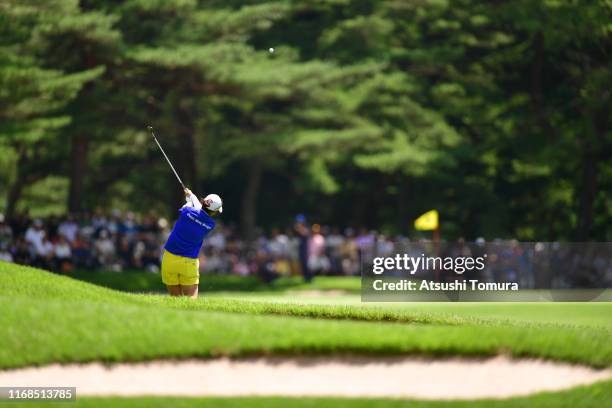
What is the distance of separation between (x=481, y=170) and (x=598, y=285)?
26.0 m

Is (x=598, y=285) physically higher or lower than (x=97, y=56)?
lower

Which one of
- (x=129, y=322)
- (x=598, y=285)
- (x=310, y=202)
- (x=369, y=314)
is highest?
(x=129, y=322)

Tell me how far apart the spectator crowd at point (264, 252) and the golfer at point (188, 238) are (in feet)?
21.3

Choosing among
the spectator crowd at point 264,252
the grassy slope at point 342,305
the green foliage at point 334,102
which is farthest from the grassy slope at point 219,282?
the green foliage at point 334,102

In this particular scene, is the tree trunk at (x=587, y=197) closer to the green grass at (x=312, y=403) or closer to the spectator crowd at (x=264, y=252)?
the spectator crowd at (x=264, y=252)

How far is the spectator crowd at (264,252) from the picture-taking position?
25625mm

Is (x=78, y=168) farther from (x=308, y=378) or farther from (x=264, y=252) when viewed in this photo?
(x=308, y=378)

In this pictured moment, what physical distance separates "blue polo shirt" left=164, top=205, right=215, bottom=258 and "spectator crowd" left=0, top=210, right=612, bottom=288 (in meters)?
6.62

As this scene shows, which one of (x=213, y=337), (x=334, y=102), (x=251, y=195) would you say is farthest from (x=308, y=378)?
(x=251, y=195)

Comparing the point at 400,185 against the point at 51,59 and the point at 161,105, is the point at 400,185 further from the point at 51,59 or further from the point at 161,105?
the point at 51,59

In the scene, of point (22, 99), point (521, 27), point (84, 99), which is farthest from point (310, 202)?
point (22, 99)

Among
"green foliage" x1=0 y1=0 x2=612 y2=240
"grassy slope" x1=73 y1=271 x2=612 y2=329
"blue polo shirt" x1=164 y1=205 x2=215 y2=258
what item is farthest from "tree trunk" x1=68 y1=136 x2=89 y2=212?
"blue polo shirt" x1=164 y1=205 x2=215 y2=258

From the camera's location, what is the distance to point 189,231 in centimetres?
1850

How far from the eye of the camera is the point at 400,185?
51656 millimetres
